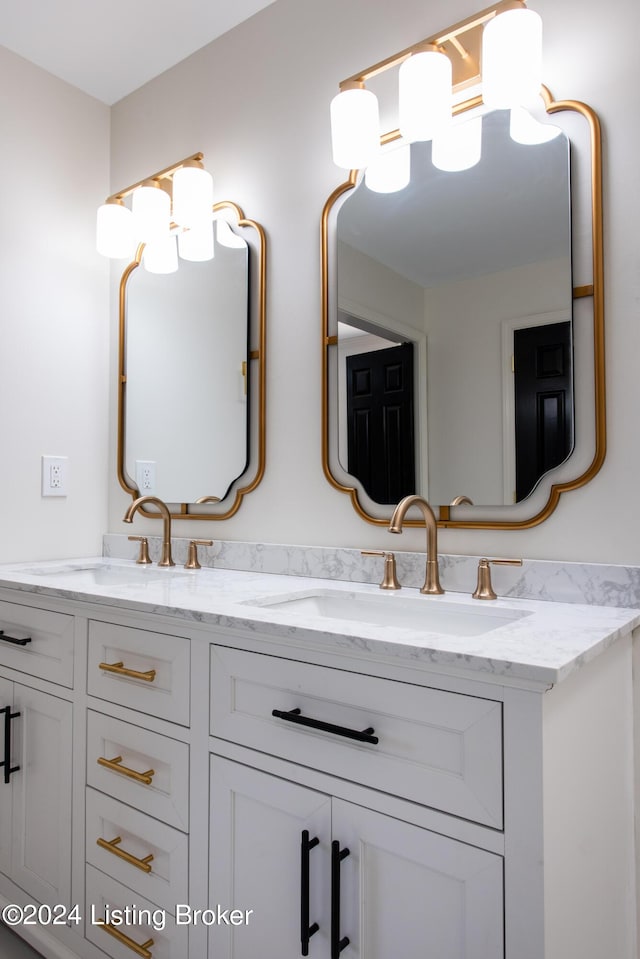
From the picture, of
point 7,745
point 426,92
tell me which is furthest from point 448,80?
point 7,745

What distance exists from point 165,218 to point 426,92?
93 centimetres

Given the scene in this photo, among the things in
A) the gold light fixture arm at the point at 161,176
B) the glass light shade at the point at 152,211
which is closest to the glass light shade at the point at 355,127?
the gold light fixture arm at the point at 161,176

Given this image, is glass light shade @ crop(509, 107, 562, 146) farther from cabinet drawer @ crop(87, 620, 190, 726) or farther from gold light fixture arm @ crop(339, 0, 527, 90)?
cabinet drawer @ crop(87, 620, 190, 726)

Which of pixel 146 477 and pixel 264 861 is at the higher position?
A: pixel 146 477

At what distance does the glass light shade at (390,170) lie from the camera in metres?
1.55

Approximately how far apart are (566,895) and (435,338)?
1.05 metres

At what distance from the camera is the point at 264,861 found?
1081 millimetres

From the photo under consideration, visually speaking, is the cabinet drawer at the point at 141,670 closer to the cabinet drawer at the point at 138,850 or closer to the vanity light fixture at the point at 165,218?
the cabinet drawer at the point at 138,850

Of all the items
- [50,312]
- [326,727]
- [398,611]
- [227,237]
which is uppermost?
[227,237]

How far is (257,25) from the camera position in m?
1.89

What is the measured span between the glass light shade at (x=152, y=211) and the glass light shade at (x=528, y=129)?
1.08 meters

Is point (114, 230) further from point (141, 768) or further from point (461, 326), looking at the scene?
point (141, 768)

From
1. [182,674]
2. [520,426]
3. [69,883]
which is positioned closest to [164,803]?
[182,674]

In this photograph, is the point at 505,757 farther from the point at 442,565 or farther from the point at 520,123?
the point at 520,123
